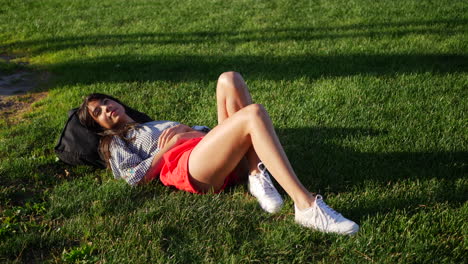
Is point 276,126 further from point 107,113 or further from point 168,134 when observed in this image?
point 107,113

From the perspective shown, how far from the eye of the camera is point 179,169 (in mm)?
3488

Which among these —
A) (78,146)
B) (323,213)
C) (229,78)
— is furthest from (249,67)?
(323,213)

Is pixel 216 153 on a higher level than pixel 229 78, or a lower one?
lower

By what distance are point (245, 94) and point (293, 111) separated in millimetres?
1717

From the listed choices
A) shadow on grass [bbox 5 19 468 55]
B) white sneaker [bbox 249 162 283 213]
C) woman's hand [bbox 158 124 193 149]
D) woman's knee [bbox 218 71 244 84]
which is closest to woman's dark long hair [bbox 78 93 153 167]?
woman's hand [bbox 158 124 193 149]

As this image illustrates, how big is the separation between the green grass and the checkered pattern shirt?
16cm

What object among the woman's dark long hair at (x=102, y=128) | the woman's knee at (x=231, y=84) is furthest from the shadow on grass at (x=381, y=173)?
the woman's dark long hair at (x=102, y=128)

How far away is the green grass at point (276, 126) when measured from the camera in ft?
9.75

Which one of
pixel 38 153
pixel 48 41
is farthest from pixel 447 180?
pixel 48 41

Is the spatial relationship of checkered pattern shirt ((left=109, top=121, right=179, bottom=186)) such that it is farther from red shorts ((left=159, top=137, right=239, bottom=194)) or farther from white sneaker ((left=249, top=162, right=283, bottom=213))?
white sneaker ((left=249, top=162, right=283, bottom=213))

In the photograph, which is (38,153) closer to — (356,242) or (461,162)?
(356,242)

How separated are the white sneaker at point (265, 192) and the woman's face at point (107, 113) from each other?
1.30 m

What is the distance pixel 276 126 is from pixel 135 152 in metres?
1.83

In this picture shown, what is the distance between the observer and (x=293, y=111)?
213 inches
